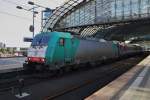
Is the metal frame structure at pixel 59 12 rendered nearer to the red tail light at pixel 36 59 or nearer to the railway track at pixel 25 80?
the red tail light at pixel 36 59

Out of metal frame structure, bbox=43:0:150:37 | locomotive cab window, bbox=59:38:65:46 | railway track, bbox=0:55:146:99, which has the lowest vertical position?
railway track, bbox=0:55:146:99

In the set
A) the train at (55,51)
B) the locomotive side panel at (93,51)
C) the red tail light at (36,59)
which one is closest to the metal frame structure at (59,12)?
the locomotive side panel at (93,51)

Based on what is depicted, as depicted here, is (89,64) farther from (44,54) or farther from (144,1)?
(144,1)

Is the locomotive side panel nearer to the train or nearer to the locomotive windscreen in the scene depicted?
the train

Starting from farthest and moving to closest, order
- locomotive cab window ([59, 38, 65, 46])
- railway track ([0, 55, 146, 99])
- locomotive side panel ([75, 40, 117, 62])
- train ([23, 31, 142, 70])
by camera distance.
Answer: locomotive side panel ([75, 40, 117, 62]) → locomotive cab window ([59, 38, 65, 46]) → train ([23, 31, 142, 70]) → railway track ([0, 55, 146, 99])

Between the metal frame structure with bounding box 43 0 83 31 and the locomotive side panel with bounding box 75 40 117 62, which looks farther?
the metal frame structure with bounding box 43 0 83 31

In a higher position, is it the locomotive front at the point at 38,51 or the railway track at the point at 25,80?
the locomotive front at the point at 38,51

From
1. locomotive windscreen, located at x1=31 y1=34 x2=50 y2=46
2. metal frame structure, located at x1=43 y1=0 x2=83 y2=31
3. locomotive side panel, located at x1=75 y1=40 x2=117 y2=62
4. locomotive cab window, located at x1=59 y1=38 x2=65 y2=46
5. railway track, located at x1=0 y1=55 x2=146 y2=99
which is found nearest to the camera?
railway track, located at x1=0 y1=55 x2=146 y2=99

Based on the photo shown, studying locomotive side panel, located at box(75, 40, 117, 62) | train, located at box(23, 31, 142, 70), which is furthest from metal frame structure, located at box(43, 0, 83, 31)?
train, located at box(23, 31, 142, 70)

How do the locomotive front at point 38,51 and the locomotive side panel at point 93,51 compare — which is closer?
the locomotive front at point 38,51

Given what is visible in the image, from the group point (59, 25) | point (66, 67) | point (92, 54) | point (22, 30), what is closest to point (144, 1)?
point (59, 25)

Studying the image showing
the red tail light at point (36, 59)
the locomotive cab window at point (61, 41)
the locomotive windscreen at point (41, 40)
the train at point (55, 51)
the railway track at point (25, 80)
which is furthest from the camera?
the locomotive cab window at point (61, 41)

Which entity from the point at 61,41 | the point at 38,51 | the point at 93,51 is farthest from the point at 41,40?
the point at 93,51

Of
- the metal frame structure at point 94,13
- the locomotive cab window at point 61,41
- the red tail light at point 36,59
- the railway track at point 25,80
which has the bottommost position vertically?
the railway track at point 25,80
